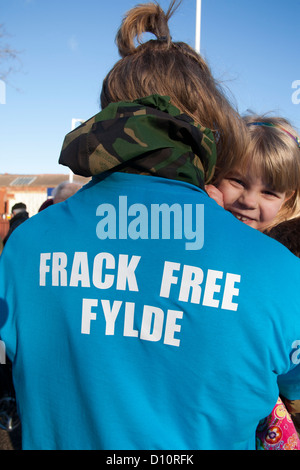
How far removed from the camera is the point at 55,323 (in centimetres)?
79

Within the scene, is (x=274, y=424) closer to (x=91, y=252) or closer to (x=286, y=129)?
(x=91, y=252)

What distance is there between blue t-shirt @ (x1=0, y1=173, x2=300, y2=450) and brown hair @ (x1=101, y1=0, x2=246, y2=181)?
0.24 meters

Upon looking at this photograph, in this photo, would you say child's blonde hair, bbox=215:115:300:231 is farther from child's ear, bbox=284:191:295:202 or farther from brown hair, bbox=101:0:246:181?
brown hair, bbox=101:0:246:181

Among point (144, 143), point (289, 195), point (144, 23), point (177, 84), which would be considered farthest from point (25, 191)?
point (144, 143)

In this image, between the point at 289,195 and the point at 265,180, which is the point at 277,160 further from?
the point at 289,195

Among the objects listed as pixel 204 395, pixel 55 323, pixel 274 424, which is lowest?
pixel 274 424

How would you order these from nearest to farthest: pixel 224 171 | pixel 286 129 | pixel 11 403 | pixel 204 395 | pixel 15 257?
pixel 204 395
pixel 15 257
pixel 224 171
pixel 286 129
pixel 11 403

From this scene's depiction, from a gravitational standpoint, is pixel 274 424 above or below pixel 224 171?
below

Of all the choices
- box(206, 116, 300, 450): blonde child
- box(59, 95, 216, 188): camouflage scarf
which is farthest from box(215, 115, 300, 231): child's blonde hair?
box(59, 95, 216, 188): camouflage scarf

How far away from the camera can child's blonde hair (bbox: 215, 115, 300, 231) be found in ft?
6.26

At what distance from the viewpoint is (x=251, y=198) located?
1.92 meters

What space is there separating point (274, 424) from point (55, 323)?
69cm

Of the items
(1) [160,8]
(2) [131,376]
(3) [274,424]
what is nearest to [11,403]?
(3) [274,424]

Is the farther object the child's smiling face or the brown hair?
the child's smiling face
